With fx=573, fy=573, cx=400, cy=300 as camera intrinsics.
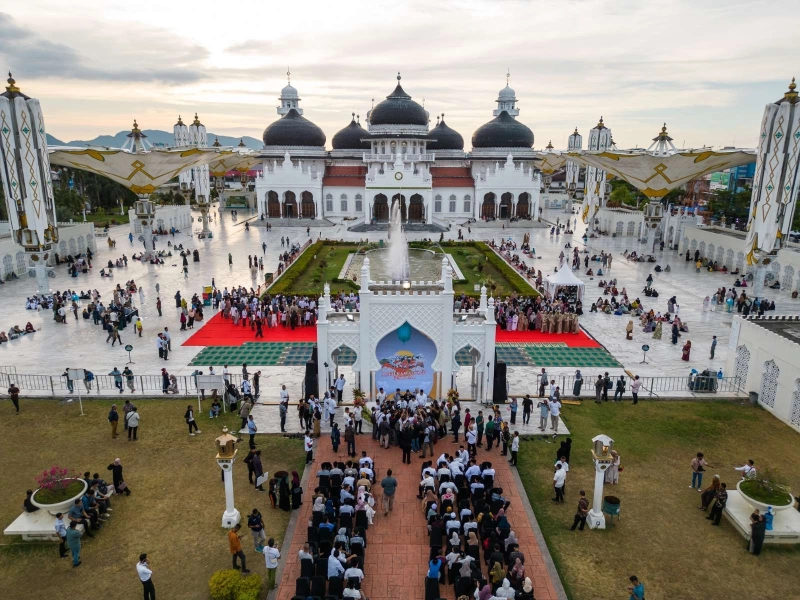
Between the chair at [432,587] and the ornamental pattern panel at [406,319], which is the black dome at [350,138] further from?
the chair at [432,587]

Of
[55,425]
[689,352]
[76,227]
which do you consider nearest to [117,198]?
[76,227]

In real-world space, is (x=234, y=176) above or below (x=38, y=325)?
above

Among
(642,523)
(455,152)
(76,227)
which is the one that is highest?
(455,152)

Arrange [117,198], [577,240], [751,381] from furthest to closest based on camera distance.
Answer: [117,198]
[577,240]
[751,381]

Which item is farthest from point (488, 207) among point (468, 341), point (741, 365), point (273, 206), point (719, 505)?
point (719, 505)

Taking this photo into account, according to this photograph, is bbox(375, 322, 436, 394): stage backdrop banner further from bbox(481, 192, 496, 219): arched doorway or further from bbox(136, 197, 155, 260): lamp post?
bbox(481, 192, 496, 219): arched doorway

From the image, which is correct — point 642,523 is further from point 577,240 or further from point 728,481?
point 577,240
